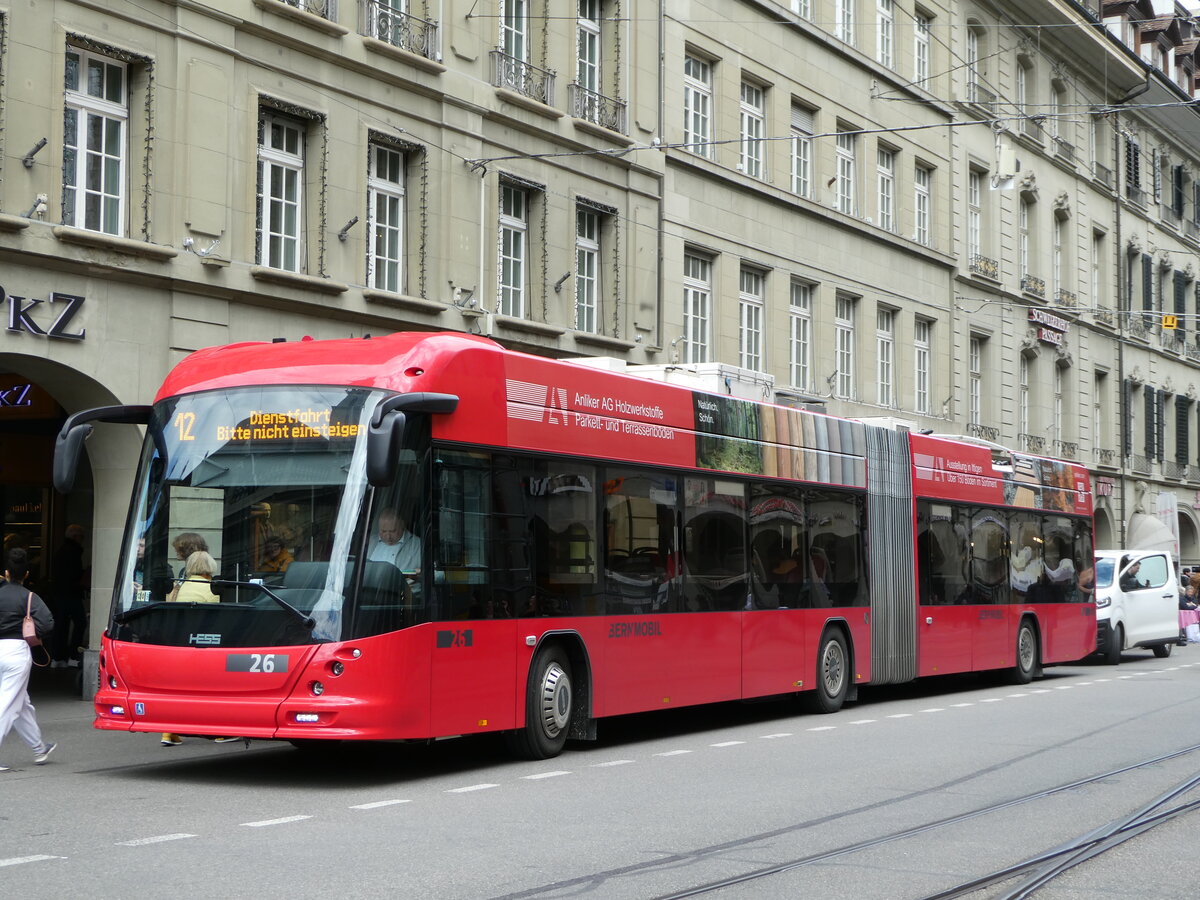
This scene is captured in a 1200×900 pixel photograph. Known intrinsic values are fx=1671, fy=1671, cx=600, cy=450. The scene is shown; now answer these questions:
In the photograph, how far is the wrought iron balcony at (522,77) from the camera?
23.2m

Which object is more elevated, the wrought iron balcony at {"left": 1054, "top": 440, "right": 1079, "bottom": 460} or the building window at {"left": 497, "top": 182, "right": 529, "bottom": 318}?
the building window at {"left": 497, "top": 182, "right": 529, "bottom": 318}

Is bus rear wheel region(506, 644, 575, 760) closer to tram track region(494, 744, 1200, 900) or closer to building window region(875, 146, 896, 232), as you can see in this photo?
tram track region(494, 744, 1200, 900)

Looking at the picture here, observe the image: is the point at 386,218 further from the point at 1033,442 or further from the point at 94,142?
the point at 1033,442

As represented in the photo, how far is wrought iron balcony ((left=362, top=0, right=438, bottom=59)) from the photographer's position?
68.7 feet

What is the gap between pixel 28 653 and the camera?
11.8 m

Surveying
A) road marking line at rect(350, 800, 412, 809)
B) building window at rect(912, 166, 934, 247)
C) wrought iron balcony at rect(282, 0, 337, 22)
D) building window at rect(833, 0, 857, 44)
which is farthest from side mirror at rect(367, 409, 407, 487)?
building window at rect(912, 166, 934, 247)

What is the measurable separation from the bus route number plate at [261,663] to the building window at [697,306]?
Answer: 694 inches

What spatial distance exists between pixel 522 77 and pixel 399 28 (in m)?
2.80

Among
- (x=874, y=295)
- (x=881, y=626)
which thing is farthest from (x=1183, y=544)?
(x=881, y=626)

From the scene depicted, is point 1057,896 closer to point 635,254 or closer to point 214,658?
point 214,658

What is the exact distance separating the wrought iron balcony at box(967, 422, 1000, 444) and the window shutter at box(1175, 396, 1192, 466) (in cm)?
1532

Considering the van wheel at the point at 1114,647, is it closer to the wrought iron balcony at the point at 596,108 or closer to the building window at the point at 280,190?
the wrought iron balcony at the point at 596,108

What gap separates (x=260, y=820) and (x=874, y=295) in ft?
89.3

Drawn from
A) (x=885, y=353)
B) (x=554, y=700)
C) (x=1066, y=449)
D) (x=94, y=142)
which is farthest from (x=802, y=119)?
(x=554, y=700)
